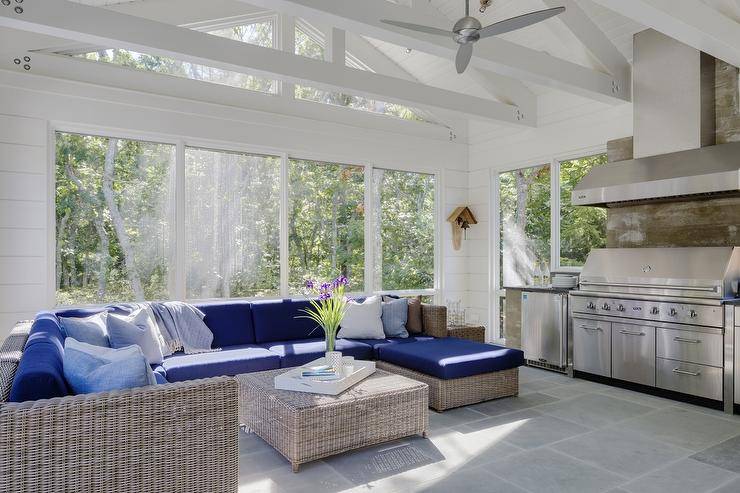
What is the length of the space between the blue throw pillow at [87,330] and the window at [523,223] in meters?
4.72

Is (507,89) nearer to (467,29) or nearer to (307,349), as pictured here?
(467,29)

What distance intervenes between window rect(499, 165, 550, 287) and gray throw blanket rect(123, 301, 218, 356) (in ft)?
12.7

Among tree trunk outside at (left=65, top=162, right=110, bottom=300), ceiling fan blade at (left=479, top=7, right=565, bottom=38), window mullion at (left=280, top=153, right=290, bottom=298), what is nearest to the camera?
ceiling fan blade at (left=479, top=7, right=565, bottom=38)

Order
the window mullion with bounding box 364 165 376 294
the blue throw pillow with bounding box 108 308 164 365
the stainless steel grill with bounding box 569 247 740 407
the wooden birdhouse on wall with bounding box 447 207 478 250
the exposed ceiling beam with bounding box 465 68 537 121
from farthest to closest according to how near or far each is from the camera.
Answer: the wooden birdhouse on wall with bounding box 447 207 478 250
the window mullion with bounding box 364 165 376 294
the exposed ceiling beam with bounding box 465 68 537 121
the stainless steel grill with bounding box 569 247 740 407
the blue throw pillow with bounding box 108 308 164 365

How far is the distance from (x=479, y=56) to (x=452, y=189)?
2922 mm

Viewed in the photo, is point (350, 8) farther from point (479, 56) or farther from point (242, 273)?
point (242, 273)

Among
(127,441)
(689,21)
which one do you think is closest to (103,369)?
(127,441)

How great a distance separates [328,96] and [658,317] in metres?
4.11

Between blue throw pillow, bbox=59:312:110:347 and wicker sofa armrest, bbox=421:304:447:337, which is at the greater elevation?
blue throw pillow, bbox=59:312:110:347

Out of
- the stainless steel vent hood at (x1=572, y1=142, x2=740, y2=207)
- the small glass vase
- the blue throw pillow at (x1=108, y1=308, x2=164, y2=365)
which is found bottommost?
the small glass vase

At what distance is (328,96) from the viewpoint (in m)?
5.95

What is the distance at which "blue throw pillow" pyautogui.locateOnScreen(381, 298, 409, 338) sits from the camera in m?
4.99

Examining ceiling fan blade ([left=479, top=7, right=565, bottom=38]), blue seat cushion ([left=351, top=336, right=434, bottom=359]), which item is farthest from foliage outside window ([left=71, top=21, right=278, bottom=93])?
blue seat cushion ([left=351, top=336, right=434, bottom=359])

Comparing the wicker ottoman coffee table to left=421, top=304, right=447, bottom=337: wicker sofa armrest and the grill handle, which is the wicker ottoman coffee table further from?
the grill handle
